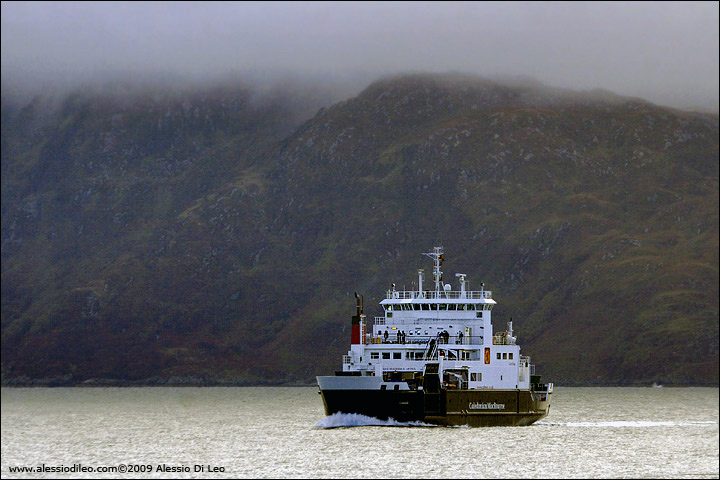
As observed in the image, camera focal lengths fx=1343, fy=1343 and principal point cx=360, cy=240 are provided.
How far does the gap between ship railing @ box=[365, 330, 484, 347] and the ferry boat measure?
94 mm

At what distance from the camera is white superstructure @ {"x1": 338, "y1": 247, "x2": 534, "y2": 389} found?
12469cm

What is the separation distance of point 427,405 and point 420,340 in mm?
7680

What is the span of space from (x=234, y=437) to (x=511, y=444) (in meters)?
31.5

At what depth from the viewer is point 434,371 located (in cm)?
12100

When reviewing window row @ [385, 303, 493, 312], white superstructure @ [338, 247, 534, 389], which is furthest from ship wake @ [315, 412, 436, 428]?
window row @ [385, 303, 493, 312]

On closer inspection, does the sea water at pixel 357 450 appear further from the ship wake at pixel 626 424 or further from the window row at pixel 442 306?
the window row at pixel 442 306

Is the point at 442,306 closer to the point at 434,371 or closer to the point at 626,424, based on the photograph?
the point at 434,371

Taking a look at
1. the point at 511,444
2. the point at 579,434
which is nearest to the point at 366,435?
the point at 511,444

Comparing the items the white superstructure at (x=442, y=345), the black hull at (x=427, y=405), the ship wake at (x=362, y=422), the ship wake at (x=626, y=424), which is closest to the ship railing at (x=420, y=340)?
the white superstructure at (x=442, y=345)

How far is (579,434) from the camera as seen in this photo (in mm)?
136875

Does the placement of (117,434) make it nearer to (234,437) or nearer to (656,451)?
(234,437)

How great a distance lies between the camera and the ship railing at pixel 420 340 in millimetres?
126500

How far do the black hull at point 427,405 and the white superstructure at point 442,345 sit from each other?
1.44m

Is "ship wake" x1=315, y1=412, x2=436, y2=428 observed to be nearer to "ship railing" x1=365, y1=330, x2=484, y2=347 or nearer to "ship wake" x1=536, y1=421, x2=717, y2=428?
"ship railing" x1=365, y1=330, x2=484, y2=347
